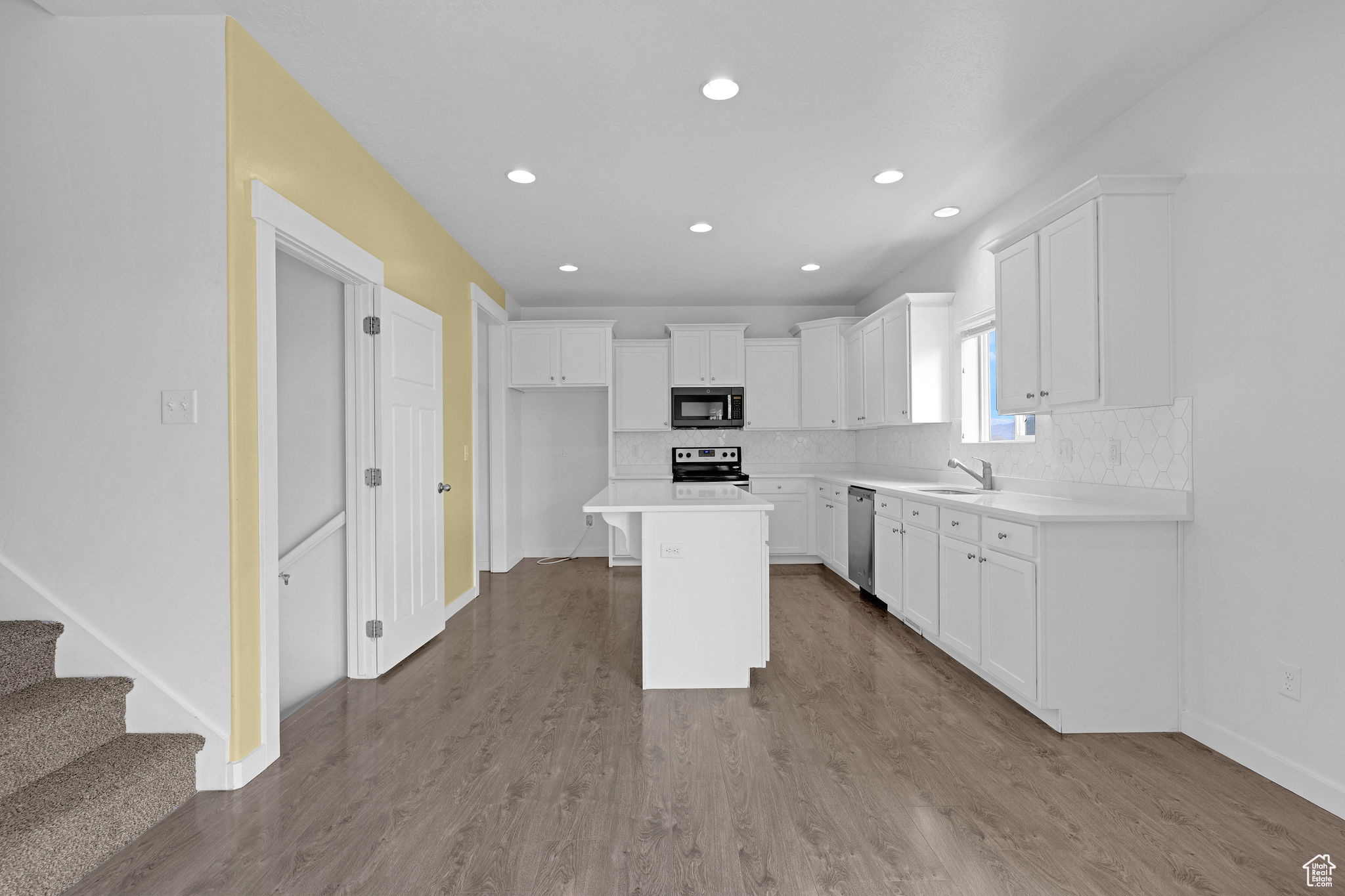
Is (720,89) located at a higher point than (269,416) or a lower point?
higher

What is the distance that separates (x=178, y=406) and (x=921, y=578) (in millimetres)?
3701

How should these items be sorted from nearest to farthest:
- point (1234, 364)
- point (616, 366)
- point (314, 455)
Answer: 1. point (1234, 364)
2. point (314, 455)
3. point (616, 366)

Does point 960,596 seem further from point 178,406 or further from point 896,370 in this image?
point 178,406

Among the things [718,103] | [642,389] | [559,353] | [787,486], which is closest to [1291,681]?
[718,103]

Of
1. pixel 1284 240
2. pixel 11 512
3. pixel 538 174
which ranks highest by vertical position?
pixel 538 174

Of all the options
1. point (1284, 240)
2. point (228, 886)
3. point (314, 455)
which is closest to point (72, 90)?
point (314, 455)

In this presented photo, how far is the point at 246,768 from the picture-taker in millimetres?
Result: 2221

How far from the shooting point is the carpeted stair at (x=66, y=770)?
64.4 inches

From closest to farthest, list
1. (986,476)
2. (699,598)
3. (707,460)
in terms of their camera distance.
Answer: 1. (699,598)
2. (986,476)
3. (707,460)

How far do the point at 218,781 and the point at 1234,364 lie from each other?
3.96 meters

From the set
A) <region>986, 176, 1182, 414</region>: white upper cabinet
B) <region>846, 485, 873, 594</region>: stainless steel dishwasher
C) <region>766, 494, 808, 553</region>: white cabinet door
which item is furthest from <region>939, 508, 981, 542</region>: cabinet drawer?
<region>766, 494, 808, 553</region>: white cabinet door

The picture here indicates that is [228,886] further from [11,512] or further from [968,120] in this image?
[968,120]

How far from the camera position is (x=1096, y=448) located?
10.1 ft

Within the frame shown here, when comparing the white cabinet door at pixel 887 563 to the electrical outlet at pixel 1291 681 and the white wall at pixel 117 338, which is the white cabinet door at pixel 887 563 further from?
the white wall at pixel 117 338
